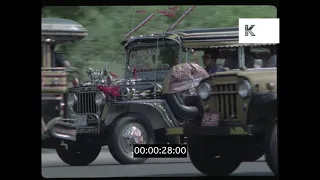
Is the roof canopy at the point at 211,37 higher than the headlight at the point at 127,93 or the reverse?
higher

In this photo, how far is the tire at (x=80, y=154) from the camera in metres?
13.6

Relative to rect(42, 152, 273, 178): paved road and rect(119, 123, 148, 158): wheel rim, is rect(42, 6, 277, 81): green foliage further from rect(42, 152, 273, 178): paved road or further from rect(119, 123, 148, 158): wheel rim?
rect(42, 152, 273, 178): paved road

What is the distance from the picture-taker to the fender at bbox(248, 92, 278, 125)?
13.4 meters

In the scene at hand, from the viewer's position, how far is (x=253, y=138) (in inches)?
531

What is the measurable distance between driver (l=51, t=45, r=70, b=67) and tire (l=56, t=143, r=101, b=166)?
884 mm

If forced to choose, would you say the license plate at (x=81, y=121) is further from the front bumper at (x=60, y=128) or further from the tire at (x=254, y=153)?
the tire at (x=254, y=153)

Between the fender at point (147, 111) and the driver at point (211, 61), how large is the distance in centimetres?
60

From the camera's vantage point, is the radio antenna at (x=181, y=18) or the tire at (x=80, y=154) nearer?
the radio antenna at (x=181, y=18)

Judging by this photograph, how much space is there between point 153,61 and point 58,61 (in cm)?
102

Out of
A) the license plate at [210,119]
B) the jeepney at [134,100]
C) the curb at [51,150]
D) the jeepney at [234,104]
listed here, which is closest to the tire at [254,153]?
the jeepney at [234,104]

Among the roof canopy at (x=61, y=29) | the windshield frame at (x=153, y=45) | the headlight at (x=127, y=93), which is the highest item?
the roof canopy at (x=61, y=29)

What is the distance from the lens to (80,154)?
13.6 meters

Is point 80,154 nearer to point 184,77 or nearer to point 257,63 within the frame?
point 184,77
